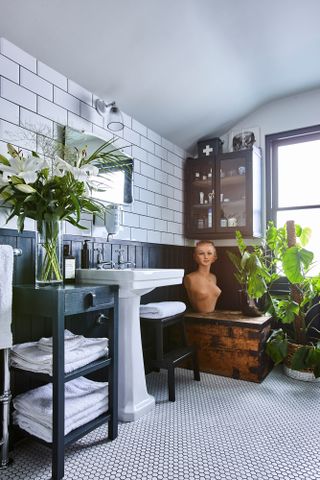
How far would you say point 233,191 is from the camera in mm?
3361

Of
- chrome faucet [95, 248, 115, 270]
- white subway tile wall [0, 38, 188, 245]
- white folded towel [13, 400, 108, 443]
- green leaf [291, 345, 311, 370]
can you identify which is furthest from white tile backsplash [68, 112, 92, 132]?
green leaf [291, 345, 311, 370]

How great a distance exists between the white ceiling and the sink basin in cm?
136

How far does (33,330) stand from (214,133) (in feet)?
9.28

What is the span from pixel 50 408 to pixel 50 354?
256mm

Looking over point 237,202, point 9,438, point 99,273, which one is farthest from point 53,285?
point 237,202

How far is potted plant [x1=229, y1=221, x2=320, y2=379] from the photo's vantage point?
2.62 meters

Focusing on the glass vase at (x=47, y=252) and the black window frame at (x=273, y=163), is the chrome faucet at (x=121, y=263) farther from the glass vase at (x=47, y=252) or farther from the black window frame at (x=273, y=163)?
the black window frame at (x=273, y=163)

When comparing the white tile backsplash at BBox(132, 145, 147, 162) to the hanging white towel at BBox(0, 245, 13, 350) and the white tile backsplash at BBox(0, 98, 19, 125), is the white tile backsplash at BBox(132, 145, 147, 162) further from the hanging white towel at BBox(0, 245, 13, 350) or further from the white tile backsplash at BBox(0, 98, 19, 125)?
the hanging white towel at BBox(0, 245, 13, 350)

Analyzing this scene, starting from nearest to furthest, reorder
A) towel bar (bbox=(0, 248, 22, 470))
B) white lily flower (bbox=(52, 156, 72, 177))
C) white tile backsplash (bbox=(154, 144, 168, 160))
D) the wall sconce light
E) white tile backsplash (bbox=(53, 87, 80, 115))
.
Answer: towel bar (bbox=(0, 248, 22, 470)) → white lily flower (bbox=(52, 156, 72, 177)) → white tile backsplash (bbox=(53, 87, 80, 115)) → the wall sconce light → white tile backsplash (bbox=(154, 144, 168, 160))

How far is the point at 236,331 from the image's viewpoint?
9.00 ft

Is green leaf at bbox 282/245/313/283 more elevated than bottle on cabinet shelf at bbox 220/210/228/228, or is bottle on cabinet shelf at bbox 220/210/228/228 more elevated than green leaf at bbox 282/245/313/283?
bottle on cabinet shelf at bbox 220/210/228/228

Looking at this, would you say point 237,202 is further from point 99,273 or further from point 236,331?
→ point 99,273

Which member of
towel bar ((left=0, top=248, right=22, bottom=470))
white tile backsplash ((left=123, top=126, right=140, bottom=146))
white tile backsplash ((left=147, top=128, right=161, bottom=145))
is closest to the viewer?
towel bar ((left=0, top=248, right=22, bottom=470))

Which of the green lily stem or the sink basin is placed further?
the sink basin
